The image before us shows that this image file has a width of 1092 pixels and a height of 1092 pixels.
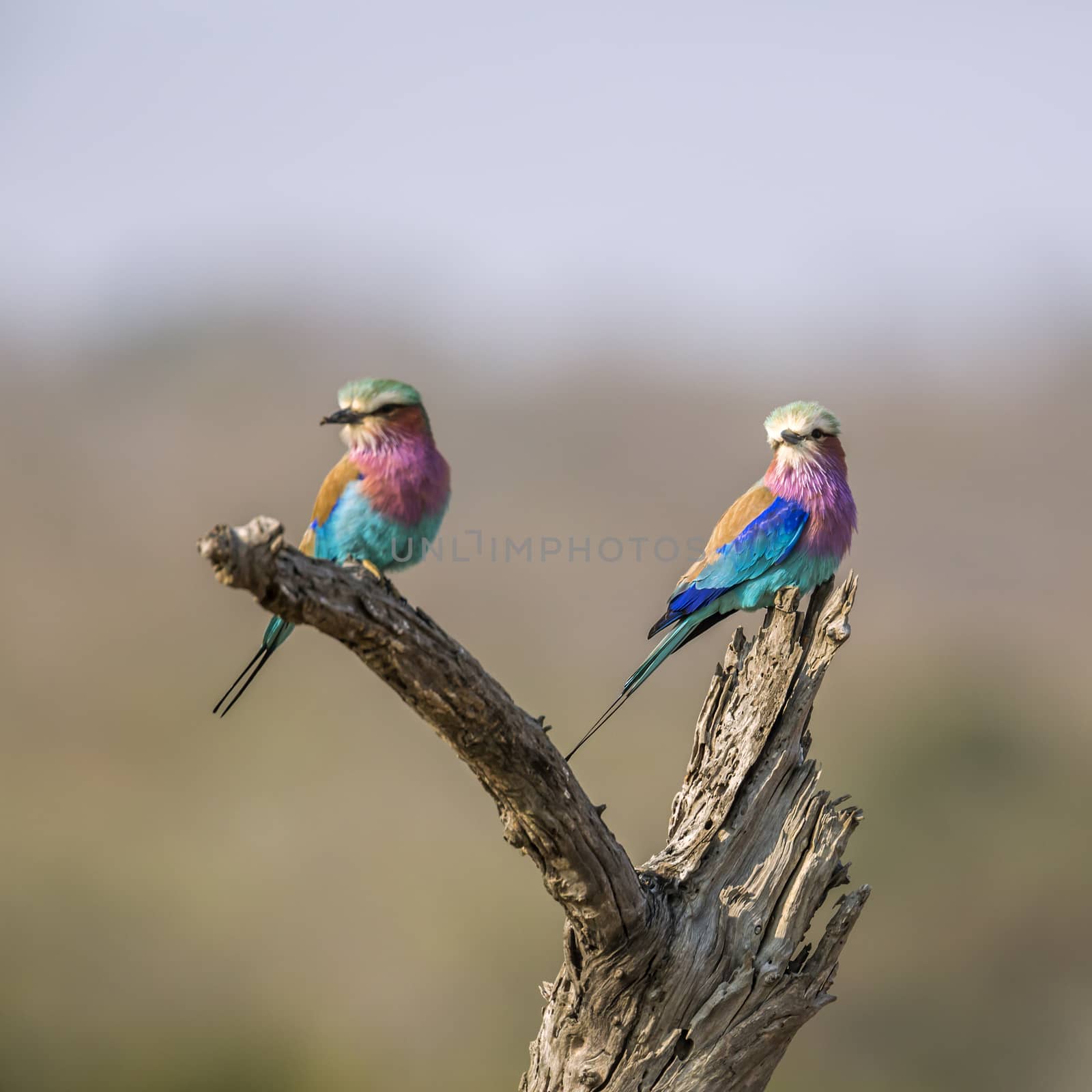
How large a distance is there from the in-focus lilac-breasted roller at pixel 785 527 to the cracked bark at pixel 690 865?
0.86 ft

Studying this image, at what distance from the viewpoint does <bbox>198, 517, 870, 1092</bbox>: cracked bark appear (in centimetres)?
407

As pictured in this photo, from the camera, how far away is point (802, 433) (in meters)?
5.96

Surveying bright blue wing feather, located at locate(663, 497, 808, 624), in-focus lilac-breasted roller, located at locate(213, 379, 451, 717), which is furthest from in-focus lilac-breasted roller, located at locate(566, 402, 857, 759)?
in-focus lilac-breasted roller, located at locate(213, 379, 451, 717)

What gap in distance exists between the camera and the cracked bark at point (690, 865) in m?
4.07

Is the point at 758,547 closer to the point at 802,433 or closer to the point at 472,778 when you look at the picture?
the point at 802,433

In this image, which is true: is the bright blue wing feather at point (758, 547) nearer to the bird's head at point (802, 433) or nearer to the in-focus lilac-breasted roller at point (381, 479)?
the bird's head at point (802, 433)

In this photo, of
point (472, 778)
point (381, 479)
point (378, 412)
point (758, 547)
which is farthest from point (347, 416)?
point (472, 778)

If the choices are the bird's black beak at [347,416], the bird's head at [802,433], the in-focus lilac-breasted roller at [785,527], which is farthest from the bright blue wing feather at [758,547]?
the bird's black beak at [347,416]

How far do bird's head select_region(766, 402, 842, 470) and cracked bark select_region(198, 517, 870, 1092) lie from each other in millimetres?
758

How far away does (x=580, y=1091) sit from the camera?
4.95 meters

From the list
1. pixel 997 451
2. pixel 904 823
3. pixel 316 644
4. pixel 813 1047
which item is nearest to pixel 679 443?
pixel 997 451

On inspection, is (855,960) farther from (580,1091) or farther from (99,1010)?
(580,1091)

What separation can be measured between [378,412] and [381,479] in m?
0.27

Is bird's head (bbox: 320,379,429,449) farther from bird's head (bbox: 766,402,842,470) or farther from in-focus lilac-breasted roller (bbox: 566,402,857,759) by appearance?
bird's head (bbox: 766,402,842,470)
